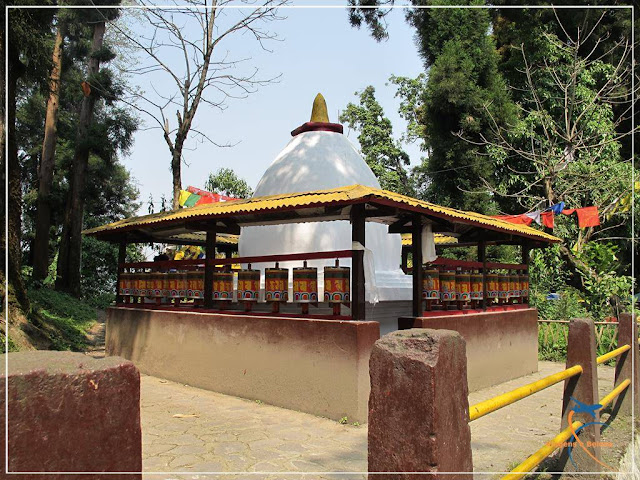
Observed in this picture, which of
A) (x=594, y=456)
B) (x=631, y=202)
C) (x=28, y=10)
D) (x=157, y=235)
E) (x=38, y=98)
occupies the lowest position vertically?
(x=594, y=456)

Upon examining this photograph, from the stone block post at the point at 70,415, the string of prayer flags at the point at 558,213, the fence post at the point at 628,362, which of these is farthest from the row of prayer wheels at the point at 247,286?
the string of prayer flags at the point at 558,213

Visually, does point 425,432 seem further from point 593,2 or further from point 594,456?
point 593,2

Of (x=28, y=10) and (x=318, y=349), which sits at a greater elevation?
(x=28, y=10)

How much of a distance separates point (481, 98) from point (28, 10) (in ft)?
43.0

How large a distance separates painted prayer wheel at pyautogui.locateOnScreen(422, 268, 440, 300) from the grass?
7.59 metres

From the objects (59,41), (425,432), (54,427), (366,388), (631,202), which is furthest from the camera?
(59,41)

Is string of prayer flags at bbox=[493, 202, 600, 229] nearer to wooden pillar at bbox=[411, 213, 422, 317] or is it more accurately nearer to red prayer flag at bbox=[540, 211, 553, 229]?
red prayer flag at bbox=[540, 211, 553, 229]

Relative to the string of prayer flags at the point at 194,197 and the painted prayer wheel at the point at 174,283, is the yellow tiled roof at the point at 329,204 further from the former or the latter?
the string of prayer flags at the point at 194,197

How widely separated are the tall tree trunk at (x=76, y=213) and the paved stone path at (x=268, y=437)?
13.3m

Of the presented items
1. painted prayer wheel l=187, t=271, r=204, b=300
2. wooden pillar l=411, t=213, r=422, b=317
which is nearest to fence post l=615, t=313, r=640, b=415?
wooden pillar l=411, t=213, r=422, b=317

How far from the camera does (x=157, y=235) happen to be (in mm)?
10406

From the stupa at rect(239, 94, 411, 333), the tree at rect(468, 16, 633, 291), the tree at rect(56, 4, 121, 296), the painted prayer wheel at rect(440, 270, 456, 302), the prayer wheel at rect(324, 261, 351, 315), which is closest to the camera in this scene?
the prayer wheel at rect(324, 261, 351, 315)

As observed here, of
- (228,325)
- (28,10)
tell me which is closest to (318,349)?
(228,325)

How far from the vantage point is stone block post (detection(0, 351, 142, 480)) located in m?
1.39
